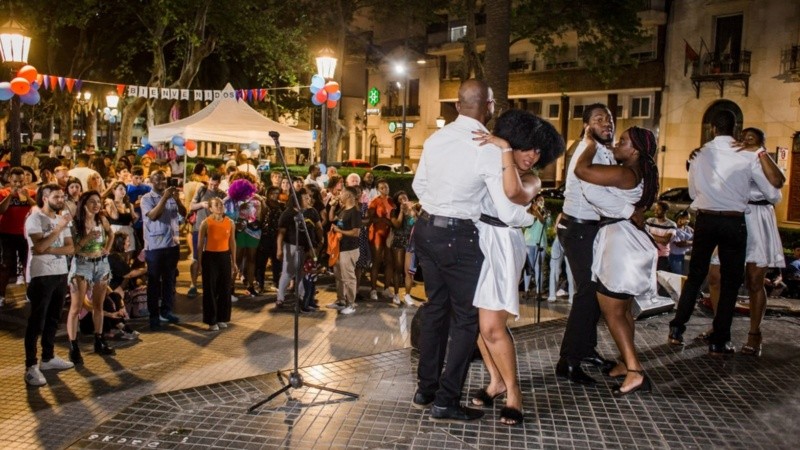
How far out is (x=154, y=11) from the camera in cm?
2395

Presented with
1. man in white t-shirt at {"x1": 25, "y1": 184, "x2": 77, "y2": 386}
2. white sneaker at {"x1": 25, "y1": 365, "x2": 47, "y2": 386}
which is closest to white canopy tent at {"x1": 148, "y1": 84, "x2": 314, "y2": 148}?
man in white t-shirt at {"x1": 25, "y1": 184, "x2": 77, "y2": 386}

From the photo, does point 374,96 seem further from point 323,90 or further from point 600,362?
point 600,362

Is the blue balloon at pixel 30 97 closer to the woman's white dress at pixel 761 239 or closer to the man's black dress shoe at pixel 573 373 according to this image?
the man's black dress shoe at pixel 573 373

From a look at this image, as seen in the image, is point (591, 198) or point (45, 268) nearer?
point (591, 198)

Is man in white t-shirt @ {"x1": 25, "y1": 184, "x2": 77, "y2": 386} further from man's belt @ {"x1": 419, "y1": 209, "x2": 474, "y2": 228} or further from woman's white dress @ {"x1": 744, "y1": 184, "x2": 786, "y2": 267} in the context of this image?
woman's white dress @ {"x1": 744, "y1": 184, "x2": 786, "y2": 267}

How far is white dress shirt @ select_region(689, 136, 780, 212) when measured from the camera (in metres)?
6.31

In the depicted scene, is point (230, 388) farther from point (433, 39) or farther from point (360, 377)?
point (433, 39)

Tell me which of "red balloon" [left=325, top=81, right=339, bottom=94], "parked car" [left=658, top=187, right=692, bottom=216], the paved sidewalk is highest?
"red balloon" [left=325, top=81, right=339, bottom=94]

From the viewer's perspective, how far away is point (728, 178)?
634 centimetres

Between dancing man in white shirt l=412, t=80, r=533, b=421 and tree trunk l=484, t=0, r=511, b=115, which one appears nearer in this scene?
dancing man in white shirt l=412, t=80, r=533, b=421

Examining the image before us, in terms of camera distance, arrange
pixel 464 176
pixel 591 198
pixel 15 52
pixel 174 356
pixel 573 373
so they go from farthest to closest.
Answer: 1. pixel 15 52
2. pixel 174 356
3. pixel 573 373
4. pixel 591 198
5. pixel 464 176

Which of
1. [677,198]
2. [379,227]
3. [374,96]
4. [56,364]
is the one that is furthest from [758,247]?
[374,96]

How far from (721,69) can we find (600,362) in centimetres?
2799

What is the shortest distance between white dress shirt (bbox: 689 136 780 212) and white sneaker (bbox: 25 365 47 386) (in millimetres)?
6384
